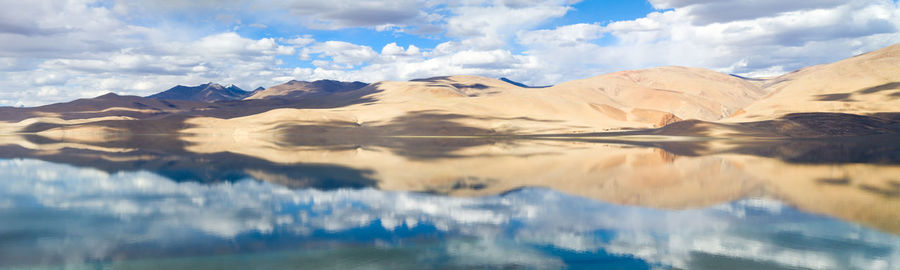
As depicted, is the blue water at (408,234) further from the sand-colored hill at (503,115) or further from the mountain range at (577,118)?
the sand-colored hill at (503,115)

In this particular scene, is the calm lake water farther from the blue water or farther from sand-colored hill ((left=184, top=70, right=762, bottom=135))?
sand-colored hill ((left=184, top=70, right=762, bottom=135))

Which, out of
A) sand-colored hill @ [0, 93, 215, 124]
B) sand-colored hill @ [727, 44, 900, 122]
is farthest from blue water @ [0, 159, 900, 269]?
sand-colored hill @ [0, 93, 215, 124]

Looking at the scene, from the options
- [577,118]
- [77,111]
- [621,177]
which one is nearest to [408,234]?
[621,177]

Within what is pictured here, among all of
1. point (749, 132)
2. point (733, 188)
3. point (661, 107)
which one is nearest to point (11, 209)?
point (733, 188)

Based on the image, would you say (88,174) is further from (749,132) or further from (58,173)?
(749,132)

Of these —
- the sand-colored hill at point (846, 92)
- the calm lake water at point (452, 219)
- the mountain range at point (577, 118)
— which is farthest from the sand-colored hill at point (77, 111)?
the sand-colored hill at point (846, 92)

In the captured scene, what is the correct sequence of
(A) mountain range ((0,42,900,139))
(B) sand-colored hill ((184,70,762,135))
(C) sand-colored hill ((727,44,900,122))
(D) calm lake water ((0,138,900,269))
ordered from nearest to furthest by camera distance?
(D) calm lake water ((0,138,900,269)) < (A) mountain range ((0,42,900,139)) < (C) sand-colored hill ((727,44,900,122)) < (B) sand-colored hill ((184,70,762,135))
